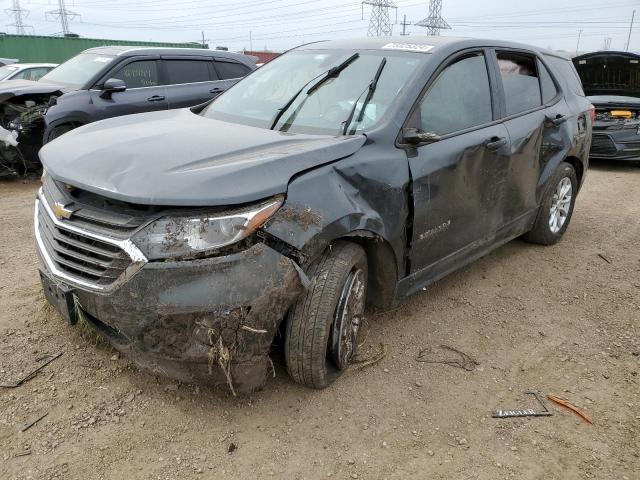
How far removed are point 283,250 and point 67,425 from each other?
4.21ft

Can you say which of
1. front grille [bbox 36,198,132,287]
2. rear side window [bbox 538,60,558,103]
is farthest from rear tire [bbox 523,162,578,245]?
front grille [bbox 36,198,132,287]

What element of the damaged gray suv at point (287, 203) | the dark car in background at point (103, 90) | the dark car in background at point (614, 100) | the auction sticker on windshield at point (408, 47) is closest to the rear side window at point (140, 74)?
the dark car in background at point (103, 90)

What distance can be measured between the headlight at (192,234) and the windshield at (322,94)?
0.96m

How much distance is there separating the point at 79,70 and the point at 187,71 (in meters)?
1.52

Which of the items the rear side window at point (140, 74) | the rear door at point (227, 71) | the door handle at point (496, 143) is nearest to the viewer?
the door handle at point (496, 143)

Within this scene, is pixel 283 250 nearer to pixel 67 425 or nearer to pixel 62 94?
pixel 67 425

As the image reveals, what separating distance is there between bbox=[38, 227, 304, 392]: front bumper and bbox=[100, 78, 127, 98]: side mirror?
16.8 feet

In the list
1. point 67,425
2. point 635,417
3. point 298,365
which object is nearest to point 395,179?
point 298,365

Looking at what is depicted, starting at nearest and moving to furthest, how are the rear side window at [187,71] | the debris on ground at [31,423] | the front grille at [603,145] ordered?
1. the debris on ground at [31,423]
2. the rear side window at [187,71]
3. the front grille at [603,145]

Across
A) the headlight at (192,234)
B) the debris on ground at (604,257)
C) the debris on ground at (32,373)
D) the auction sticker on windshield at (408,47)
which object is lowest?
the debris on ground at (604,257)

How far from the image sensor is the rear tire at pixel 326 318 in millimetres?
2455

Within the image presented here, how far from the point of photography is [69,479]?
2143 mm

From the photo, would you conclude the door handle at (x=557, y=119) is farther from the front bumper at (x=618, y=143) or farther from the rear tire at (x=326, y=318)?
the front bumper at (x=618, y=143)

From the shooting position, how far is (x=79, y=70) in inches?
301
